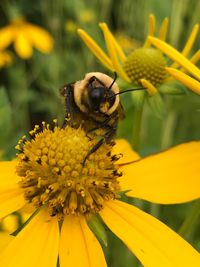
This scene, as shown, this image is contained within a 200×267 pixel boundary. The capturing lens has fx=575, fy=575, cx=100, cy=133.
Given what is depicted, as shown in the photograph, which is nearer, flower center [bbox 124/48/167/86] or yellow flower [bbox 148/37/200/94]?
yellow flower [bbox 148/37/200/94]

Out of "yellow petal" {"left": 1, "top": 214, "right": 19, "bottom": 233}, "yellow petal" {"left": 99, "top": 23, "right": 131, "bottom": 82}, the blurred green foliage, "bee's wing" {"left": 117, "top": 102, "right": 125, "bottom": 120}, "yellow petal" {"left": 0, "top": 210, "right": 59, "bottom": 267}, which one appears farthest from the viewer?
"yellow petal" {"left": 1, "top": 214, "right": 19, "bottom": 233}

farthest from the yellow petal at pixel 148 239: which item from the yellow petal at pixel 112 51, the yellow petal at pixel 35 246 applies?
A: the yellow petal at pixel 112 51

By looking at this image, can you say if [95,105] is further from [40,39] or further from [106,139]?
[40,39]

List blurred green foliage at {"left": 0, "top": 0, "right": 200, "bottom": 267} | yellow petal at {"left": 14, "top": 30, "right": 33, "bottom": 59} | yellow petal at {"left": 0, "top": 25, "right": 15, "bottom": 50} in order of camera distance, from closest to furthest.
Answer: blurred green foliage at {"left": 0, "top": 0, "right": 200, "bottom": 267}
yellow petal at {"left": 14, "top": 30, "right": 33, "bottom": 59}
yellow petal at {"left": 0, "top": 25, "right": 15, "bottom": 50}

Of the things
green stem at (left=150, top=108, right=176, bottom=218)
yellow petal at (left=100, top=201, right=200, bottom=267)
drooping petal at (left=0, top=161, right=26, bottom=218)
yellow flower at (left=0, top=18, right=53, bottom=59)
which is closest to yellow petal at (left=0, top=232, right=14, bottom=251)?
drooping petal at (left=0, top=161, right=26, bottom=218)

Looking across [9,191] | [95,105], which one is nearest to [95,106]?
[95,105]

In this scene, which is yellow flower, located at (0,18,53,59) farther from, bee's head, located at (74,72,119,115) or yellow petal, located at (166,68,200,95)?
yellow petal, located at (166,68,200,95)

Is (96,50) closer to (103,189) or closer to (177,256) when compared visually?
(103,189)
